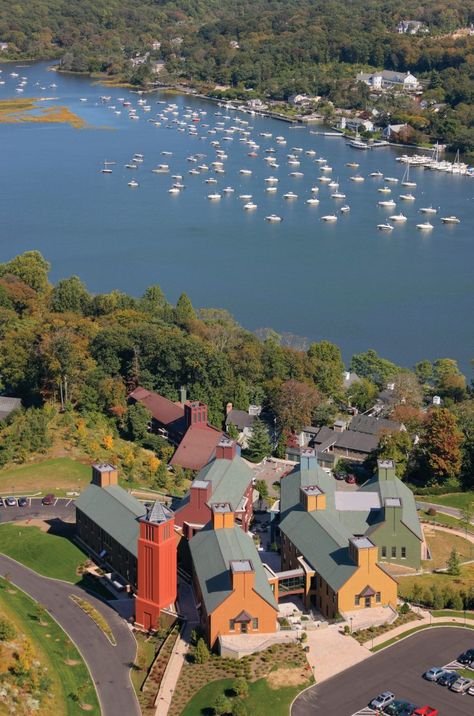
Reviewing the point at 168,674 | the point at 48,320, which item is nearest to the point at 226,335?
the point at 48,320

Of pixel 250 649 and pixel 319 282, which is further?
pixel 319 282

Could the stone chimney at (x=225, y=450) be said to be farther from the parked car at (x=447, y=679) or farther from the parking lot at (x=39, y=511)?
the parked car at (x=447, y=679)

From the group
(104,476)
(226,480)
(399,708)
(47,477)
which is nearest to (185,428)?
(47,477)

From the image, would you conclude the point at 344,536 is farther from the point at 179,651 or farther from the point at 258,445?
Answer: the point at 258,445

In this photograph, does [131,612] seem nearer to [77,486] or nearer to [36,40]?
[77,486]

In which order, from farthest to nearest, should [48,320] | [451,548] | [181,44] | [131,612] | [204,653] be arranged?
[181,44] < [48,320] < [451,548] < [131,612] < [204,653]

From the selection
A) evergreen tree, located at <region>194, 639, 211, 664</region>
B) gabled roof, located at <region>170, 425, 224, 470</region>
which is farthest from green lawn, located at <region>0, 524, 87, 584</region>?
gabled roof, located at <region>170, 425, 224, 470</region>
